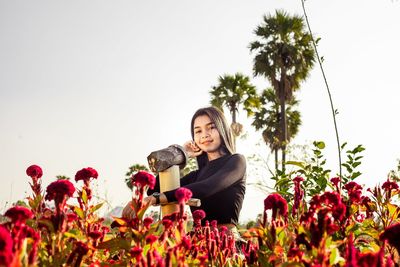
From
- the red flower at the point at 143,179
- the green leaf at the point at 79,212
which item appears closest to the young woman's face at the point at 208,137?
the green leaf at the point at 79,212

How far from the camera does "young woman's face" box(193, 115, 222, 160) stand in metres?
4.10

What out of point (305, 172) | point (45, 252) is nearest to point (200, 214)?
point (45, 252)

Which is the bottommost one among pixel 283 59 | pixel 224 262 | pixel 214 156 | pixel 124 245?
pixel 224 262

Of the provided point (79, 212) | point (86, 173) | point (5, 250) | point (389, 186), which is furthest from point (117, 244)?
point (389, 186)

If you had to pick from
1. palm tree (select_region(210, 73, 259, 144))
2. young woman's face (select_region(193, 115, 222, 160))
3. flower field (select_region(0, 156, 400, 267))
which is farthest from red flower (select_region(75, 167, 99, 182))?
palm tree (select_region(210, 73, 259, 144))

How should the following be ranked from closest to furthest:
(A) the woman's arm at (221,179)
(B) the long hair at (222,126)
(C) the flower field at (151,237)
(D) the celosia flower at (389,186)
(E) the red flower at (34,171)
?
1. (C) the flower field at (151,237)
2. (E) the red flower at (34,171)
3. (D) the celosia flower at (389,186)
4. (A) the woman's arm at (221,179)
5. (B) the long hair at (222,126)

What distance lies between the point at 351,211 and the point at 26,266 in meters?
1.66

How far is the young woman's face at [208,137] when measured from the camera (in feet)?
13.5

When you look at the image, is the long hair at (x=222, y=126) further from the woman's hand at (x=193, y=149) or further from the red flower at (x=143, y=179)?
the red flower at (x=143, y=179)

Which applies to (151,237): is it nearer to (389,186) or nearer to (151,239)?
(151,239)

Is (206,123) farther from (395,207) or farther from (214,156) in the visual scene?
(395,207)

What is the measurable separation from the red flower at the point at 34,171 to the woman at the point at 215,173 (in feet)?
3.19

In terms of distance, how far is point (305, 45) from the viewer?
22.6 meters

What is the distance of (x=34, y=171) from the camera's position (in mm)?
1987
